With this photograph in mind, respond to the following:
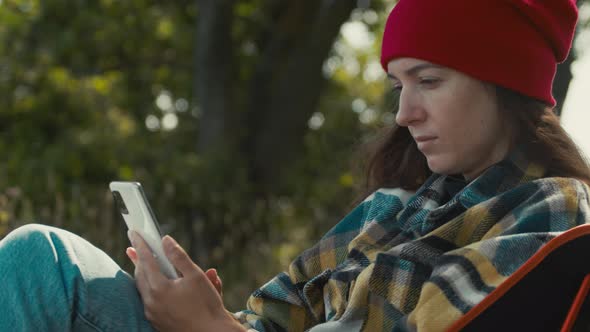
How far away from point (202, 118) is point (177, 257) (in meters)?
6.68

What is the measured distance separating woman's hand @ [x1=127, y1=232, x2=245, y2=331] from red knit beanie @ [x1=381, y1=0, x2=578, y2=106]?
2.46ft

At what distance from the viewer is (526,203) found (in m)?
2.24

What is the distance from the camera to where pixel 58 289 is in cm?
230

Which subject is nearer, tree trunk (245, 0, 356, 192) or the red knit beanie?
the red knit beanie

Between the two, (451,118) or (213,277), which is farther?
(213,277)

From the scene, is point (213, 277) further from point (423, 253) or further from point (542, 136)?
point (542, 136)

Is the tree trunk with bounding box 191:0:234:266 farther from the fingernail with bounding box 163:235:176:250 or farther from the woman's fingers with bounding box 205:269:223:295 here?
the fingernail with bounding box 163:235:176:250

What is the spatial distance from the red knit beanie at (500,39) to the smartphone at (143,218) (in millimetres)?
740

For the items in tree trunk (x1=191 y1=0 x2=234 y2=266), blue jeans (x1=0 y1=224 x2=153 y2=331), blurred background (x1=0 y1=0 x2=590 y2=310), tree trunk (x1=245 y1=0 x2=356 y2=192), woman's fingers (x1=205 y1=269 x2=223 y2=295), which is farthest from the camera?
tree trunk (x1=191 y1=0 x2=234 y2=266)

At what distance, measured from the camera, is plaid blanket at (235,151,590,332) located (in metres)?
2.08

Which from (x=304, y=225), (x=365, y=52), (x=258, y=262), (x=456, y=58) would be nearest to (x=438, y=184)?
(x=456, y=58)

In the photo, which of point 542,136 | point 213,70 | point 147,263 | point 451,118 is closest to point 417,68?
point 451,118

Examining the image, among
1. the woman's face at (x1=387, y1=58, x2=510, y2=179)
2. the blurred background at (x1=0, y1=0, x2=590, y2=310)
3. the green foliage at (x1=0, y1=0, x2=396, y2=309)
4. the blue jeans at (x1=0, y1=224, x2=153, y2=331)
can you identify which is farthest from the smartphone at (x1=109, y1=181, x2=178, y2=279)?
the blurred background at (x1=0, y1=0, x2=590, y2=310)

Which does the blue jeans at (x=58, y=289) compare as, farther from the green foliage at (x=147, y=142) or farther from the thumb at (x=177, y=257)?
the green foliage at (x=147, y=142)
